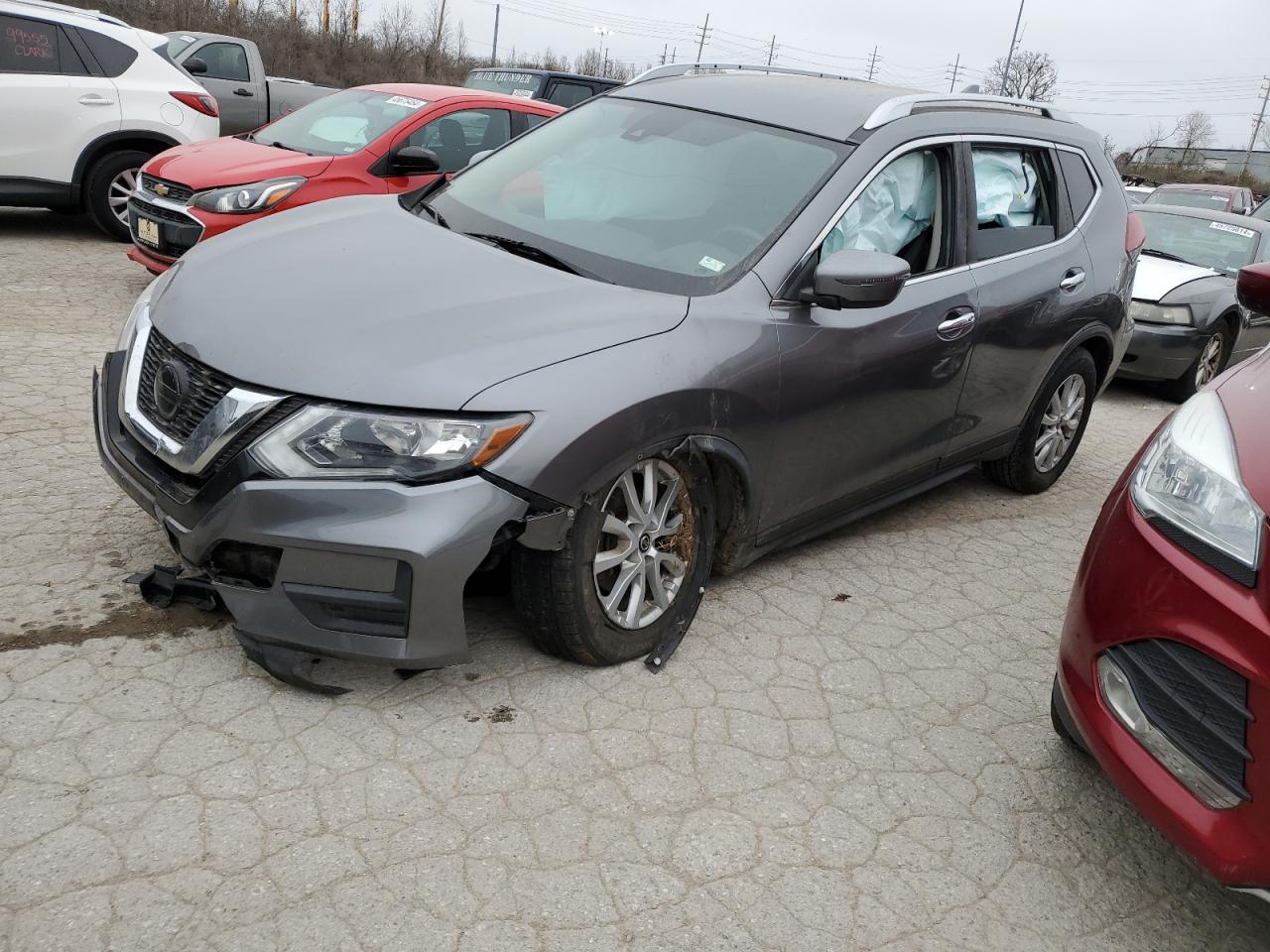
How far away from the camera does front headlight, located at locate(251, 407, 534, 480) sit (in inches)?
109

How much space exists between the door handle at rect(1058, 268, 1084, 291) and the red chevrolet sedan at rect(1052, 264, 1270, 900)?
2.03 m

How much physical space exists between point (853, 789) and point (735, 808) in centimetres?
37

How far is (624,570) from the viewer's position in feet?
10.8

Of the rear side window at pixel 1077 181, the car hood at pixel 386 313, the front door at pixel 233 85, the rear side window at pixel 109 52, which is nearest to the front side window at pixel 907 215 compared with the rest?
the car hood at pixel 386 313

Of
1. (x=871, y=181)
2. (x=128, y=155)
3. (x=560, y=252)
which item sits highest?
(x=871, y=181)

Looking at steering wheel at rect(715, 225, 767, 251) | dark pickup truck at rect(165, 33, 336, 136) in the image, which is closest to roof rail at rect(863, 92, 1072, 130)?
steering wheel at rect(715, 225, 767, 251)

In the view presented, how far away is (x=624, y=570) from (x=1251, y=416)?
5.63 feet

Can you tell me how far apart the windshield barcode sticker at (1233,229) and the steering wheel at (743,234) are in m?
7.49

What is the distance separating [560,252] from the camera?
3549 millimetres

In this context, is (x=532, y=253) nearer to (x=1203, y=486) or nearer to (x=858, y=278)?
(x=858, y=278)

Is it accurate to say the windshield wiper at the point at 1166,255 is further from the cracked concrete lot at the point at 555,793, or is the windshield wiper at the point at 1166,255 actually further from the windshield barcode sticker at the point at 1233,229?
the cracked concrete lot at the point at 555,793

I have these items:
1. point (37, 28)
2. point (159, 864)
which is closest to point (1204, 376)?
point (159, 864)

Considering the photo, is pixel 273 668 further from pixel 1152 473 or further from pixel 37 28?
pixel 37 28

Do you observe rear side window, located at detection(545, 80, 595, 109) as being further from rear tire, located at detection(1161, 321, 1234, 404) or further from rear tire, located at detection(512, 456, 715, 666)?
rear tire, located at detection(512, 456, 715, 666)
